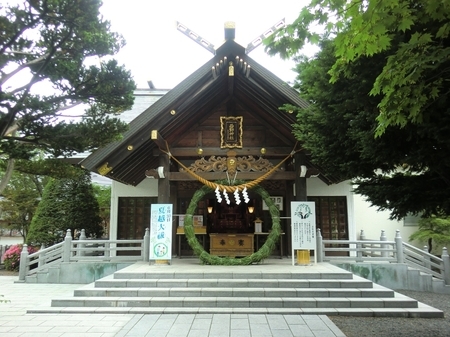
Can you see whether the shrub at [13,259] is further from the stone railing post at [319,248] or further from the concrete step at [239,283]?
the stone railing post at [319,248]

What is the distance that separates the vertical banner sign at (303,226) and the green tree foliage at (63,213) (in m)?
8.50

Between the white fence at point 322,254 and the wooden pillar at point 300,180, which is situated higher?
the wooden pillar at point 300,180

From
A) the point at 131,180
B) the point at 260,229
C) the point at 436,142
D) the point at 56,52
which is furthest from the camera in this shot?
the point at 131,180

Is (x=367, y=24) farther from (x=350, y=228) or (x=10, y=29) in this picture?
(x=350, y=228)

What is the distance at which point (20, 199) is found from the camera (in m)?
16.9

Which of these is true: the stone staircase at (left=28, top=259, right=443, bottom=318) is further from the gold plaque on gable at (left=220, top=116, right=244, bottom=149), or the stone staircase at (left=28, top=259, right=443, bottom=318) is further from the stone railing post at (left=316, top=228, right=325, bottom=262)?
the gold plaque on gable at (left=220, top=116, right=244, bottom=149)

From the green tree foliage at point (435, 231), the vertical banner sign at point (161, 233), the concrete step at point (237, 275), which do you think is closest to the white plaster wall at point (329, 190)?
the green tree foliage at point (435, 231)

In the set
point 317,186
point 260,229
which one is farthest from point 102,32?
point 317,186

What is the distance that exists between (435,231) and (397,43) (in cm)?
1315

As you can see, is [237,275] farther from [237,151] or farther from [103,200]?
[103,200]

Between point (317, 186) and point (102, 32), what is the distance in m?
11.0


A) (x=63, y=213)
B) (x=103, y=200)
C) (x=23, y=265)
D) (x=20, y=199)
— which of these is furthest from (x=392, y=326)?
(x=20, y=199)

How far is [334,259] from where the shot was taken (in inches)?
457

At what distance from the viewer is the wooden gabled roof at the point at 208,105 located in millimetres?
10227
